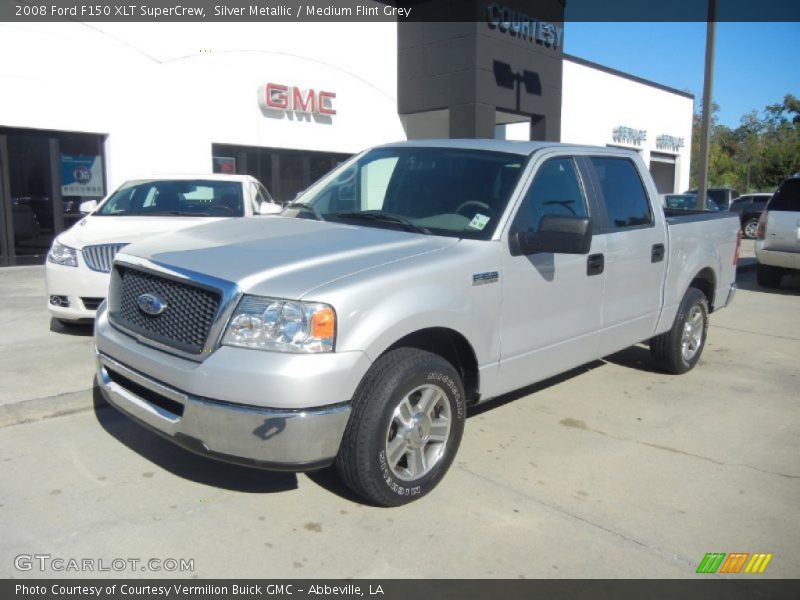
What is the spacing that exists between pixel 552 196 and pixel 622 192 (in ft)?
3.47

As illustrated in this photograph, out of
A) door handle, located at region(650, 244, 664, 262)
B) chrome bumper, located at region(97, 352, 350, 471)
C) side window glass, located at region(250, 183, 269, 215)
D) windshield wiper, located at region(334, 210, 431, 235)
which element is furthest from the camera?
side window glass, located at region(250, 183, 269, 215)

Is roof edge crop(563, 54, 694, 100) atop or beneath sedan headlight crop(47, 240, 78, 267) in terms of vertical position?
atop

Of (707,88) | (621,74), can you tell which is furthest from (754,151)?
(707,88)

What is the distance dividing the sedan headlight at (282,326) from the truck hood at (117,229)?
12.3 feet

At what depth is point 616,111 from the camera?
953 inches

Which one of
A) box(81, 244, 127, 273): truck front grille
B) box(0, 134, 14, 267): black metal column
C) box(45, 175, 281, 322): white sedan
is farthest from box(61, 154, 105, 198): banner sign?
box(81, 244, 127, 273): truck front grille

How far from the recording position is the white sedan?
21.2 ft

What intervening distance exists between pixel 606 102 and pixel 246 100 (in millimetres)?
14336

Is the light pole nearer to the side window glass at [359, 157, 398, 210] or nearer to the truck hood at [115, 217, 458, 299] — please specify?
the side window glass at [359, 157, 398, 210]

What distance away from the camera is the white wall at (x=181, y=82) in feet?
37.9

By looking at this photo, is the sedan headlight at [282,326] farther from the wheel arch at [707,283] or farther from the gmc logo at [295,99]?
the gmc logo at [295,99]

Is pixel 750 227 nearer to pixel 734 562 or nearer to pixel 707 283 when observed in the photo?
pixel 707 283

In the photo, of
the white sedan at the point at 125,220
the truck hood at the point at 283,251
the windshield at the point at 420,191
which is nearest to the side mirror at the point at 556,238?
the windshield at the point at 420,191

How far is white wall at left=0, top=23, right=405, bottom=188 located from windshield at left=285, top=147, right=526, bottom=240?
8.91 metres
